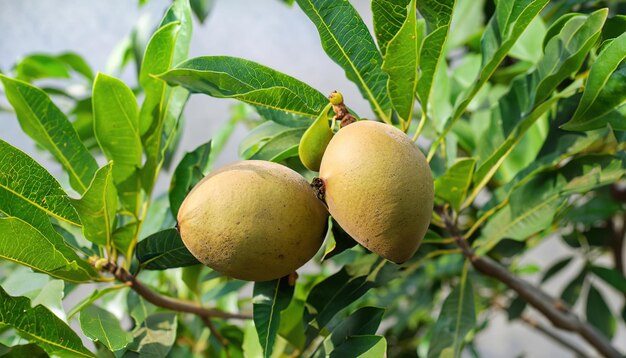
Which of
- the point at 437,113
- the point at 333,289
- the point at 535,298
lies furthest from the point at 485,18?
the point at 333,289

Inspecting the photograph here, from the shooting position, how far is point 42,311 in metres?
0.52

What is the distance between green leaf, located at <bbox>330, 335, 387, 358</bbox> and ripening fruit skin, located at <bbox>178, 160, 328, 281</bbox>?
0.08 meters

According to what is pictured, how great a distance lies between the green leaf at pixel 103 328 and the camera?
0.52m

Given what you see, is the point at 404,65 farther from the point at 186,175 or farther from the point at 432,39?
the point at 186,175

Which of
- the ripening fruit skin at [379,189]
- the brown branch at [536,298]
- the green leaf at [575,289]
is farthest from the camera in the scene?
the green leaf at [575,289]

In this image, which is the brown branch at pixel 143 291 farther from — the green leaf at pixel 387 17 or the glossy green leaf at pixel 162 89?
the green leaf at pixel 387 17

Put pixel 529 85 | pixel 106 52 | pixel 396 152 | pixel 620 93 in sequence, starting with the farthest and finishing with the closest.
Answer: pixel 106 52 → pixel 529 85 → pixel 620 93 → pixel 396 152

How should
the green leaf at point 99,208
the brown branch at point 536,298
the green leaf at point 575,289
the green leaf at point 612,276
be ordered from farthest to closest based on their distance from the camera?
the green leaf at point 575,289
the green leaf at point 612,276
the brown branch at point 536,298
the green leaf at point 99,208

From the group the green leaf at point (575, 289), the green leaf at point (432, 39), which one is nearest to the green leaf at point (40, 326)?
the green leaf at point (432, 39)

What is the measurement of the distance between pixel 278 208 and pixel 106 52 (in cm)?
197

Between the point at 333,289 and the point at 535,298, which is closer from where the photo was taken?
the point at 333,289

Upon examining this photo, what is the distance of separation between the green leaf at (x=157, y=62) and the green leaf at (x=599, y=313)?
0.89 metres

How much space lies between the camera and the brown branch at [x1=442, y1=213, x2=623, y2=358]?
68 cm

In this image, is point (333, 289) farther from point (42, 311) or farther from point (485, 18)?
point (485, 18)
